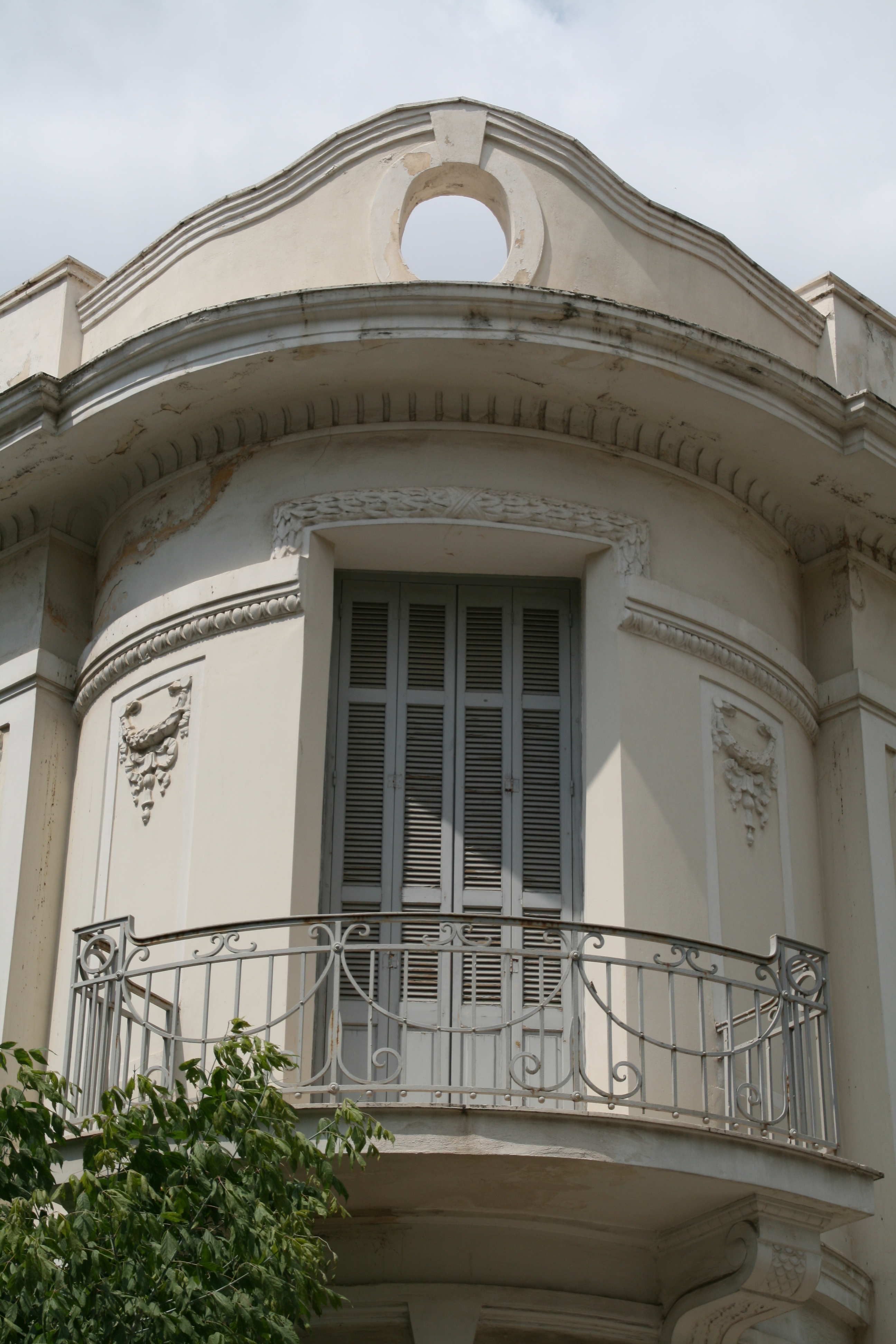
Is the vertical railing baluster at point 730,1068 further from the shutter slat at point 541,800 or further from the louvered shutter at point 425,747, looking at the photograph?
the louvered shutter at point 425,747

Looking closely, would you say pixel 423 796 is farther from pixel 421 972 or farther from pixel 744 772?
pixel 744 772

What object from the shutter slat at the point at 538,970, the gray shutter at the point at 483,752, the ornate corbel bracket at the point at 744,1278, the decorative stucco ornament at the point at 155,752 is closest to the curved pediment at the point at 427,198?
the gray shutter at the point at 483,752

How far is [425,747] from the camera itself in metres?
9.52

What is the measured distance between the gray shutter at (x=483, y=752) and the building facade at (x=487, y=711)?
0.02 meters

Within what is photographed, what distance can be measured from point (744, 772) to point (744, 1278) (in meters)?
2.75

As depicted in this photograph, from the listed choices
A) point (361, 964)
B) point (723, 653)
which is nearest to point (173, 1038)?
point (361, 964)

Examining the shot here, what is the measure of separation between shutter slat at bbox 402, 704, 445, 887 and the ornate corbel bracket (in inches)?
86.2

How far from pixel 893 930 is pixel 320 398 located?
4.12m

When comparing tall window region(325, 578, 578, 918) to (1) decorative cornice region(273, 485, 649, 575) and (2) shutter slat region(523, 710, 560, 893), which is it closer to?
(2) shutter slat region(523, 710, 560, 893)

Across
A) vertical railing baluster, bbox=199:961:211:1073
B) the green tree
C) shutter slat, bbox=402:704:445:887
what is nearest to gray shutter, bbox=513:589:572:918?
shutter slat, bbox=402:704:445:887

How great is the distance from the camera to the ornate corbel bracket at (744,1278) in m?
7.77

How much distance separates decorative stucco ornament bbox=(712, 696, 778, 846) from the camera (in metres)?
9.49

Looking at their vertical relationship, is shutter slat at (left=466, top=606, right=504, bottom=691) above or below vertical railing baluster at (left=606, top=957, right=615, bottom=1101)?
above

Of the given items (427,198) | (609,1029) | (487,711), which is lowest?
(609,1029)
